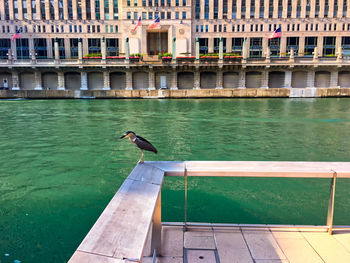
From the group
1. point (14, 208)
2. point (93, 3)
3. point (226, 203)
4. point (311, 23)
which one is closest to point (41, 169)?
point (14, 208)

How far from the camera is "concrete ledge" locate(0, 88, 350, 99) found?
5531 cm

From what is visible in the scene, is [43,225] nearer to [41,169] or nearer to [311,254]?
[41,169]

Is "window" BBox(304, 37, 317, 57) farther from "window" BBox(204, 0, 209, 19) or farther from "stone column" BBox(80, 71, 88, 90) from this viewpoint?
"stone column" BBox(80, 71, 88, 90)

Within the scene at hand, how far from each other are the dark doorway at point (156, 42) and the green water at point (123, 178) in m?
59.0

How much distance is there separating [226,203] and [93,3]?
8054cm

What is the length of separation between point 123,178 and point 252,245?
8600mm

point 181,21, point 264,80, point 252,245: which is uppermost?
point 181,21

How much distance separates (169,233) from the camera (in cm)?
486

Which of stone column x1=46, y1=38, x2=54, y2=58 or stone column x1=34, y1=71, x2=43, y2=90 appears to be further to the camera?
stone column x1=46, y1=38, x2=54, y2=58

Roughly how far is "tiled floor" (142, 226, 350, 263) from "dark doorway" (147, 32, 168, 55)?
260 feet

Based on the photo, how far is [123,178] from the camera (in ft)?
41.0

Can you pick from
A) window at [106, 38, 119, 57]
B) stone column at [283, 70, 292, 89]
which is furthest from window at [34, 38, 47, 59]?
stone column at [283, 70, 292, 89]

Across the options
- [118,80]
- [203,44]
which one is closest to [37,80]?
[118,80]

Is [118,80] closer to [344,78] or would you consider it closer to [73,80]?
[73,80]
